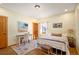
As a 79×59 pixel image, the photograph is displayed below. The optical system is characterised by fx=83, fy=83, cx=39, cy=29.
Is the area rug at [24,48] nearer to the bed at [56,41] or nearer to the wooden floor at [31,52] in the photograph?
the wooden floor at [31,52]

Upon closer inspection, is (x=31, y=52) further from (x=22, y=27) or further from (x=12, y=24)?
(x=12, y=24)

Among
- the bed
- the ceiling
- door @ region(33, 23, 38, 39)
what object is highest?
the ceiling

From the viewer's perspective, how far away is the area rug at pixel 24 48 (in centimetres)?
168

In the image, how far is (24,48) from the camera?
68.3 inches

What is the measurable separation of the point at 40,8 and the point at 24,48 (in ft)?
2.93

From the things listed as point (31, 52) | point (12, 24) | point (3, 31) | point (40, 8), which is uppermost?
point (40, 8)

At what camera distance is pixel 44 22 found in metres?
1.82

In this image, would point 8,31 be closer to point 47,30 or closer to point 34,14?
point 34,14

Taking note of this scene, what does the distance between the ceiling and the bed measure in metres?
0.49

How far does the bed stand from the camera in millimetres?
1632

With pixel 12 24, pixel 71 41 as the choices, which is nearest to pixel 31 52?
pixel 12 24

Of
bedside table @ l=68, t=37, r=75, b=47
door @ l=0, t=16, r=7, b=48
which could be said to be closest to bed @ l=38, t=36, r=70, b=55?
bedside table @ l=68, t=37, r=75, b=47

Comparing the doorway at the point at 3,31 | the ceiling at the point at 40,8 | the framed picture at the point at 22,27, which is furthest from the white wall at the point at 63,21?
the doorway at the point at 3,31

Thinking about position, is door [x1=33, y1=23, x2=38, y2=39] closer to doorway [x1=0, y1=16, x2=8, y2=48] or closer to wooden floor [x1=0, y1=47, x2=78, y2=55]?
wooden floor [x1=0, y1=47, x2=78, y2=55]
